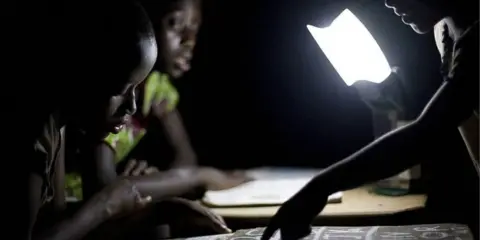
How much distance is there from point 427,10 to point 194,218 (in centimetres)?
89

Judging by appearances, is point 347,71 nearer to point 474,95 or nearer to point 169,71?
point 474,95

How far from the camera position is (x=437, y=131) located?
3.33ft

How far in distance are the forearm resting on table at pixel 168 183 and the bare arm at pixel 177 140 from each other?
70 mm

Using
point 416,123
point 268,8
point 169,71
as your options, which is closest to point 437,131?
point 416,123

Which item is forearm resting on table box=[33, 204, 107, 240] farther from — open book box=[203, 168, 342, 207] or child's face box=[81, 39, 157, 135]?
open book box=[203, 168, 342, 207]

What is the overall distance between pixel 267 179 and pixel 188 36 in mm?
502

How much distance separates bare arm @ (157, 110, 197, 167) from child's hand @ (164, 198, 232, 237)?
0.26m

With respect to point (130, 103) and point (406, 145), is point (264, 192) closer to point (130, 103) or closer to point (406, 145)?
point (130, 103)

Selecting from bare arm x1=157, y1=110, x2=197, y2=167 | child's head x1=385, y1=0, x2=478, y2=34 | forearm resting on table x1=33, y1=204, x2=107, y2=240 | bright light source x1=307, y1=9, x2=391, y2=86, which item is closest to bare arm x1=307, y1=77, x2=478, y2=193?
child's head x1=385, y1=0, x2=478, y2=34

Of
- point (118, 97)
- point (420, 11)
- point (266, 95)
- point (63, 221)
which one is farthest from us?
point (266, 95)

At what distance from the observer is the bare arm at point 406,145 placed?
101 centimetres

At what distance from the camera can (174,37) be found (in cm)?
180

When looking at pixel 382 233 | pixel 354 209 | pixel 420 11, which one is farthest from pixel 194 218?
pixel 420 11

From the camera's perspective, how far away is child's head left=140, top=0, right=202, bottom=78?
1.78m
